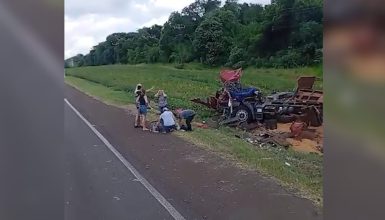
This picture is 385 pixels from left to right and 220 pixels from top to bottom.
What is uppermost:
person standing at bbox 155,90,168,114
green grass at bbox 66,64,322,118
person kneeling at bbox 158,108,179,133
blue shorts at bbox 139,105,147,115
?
green grass at bbox 66,64,322,118

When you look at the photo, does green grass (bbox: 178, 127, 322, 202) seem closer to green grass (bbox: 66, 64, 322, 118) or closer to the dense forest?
green grass (bbox: 66, 64, 322, 118)

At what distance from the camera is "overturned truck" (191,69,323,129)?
1601 mm

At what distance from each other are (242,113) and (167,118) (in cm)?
29

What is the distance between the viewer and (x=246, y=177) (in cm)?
161

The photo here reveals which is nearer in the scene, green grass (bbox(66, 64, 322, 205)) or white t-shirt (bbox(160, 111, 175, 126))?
green grass (bbox(66, 64, 322, 205))

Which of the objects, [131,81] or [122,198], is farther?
[131,81]

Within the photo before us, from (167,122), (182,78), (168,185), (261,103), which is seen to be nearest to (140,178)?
(168,185)

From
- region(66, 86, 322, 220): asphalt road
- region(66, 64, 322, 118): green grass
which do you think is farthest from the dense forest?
region(66, 86, 322, 220): asphalt road

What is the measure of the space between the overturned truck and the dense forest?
81 mm

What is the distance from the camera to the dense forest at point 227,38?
1.61 m
